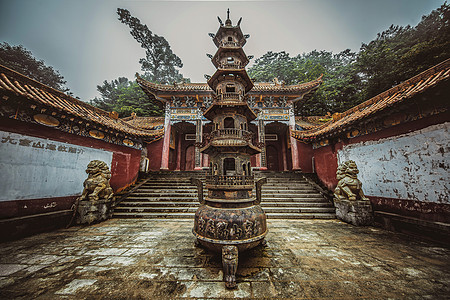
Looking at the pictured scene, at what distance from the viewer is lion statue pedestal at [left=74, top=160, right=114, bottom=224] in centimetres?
507

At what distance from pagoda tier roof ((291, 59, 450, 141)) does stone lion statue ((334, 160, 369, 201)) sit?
1.61 metres

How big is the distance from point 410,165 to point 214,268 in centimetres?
584

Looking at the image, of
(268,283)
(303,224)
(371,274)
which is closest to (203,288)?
(268,283)

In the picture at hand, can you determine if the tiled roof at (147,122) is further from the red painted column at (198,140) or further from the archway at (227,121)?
the archway at (227,121)

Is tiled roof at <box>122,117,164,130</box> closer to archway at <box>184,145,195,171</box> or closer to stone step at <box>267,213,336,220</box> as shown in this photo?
archway at <box>184,145,195,171</box>

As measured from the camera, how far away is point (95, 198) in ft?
17.3

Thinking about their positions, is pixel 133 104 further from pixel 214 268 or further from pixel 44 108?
pixel 214 268

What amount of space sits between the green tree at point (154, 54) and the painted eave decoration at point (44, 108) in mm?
19278

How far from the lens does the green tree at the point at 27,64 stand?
19.3 meters

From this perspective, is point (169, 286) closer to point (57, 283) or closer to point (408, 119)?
point (57, 283)

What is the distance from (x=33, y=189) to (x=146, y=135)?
4.68m

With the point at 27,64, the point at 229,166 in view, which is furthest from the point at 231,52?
the point at 27,64

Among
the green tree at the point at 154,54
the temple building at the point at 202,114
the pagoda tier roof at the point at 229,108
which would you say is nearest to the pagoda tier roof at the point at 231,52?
the pagoda tier roof at the point at 229,108

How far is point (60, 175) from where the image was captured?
206 inches
